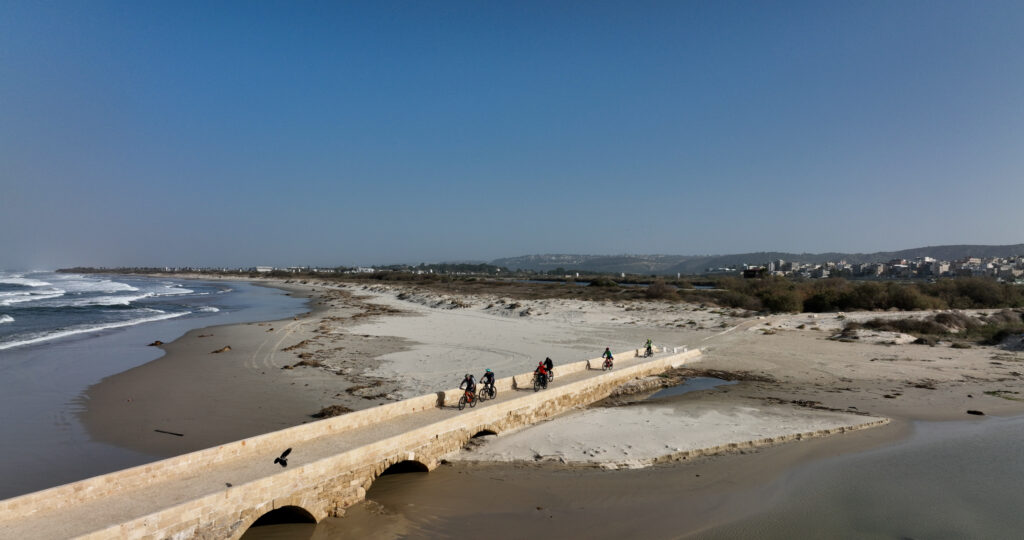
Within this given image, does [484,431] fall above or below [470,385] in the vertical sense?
below

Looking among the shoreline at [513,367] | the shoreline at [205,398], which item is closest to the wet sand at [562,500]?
the shoreline at [513,367]

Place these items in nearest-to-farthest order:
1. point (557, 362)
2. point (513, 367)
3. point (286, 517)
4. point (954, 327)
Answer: point (286, 517) → point (513, 367) → point (557, 362) → point (954, 327)

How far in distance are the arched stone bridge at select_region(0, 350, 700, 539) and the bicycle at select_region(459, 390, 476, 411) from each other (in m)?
0.25

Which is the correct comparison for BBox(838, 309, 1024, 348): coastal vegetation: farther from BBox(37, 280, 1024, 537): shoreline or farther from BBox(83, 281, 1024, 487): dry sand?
BBox(37, 280, 1024, 537): shoreline

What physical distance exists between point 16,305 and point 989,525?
66054mm

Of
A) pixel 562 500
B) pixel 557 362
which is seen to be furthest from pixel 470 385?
pixel 557 362

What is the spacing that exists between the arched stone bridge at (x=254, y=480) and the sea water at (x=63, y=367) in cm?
324

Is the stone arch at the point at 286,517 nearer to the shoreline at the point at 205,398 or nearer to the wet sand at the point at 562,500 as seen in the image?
the wet sand at the point at 562,500

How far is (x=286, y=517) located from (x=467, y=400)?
5306mm

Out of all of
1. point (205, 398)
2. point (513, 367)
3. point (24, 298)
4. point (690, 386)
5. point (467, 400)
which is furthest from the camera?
point (24, 298)

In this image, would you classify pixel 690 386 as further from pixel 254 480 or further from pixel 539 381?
pixel 254 480

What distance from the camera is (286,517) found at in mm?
9531

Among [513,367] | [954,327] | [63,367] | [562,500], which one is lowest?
[954,327]

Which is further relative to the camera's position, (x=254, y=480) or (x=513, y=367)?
(x=513, y=367)
